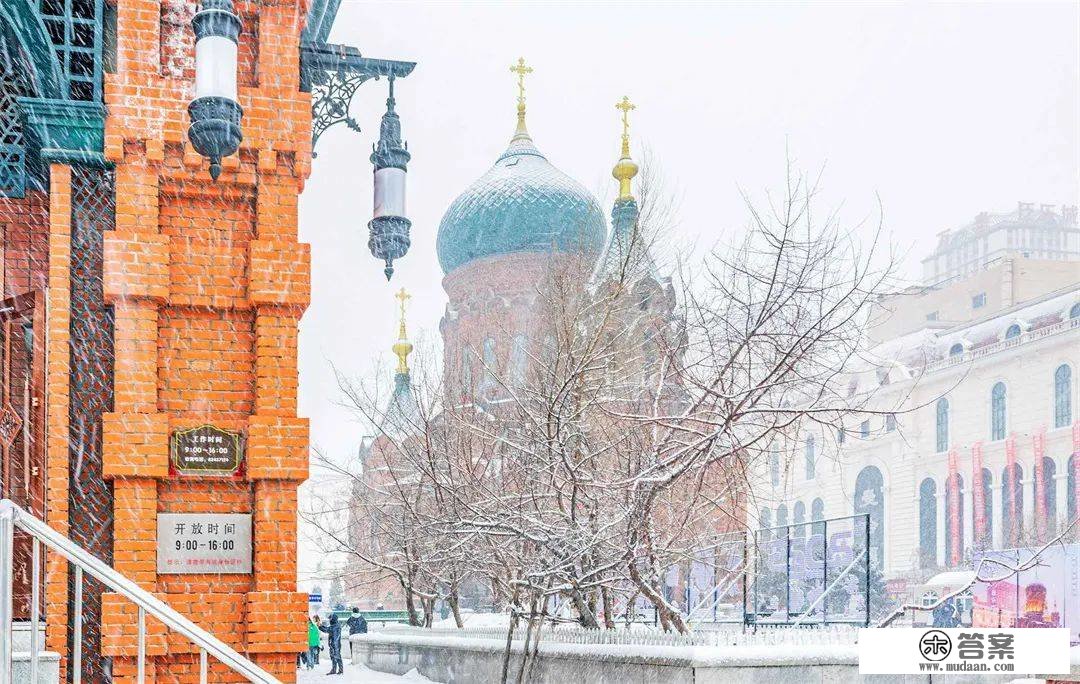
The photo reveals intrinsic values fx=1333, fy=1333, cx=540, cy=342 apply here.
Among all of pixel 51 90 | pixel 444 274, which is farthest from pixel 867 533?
pixel 444 274

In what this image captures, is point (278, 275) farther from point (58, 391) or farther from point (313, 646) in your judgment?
point (313, 646)

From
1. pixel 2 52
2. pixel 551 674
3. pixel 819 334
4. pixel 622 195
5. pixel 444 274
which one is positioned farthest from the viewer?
pixel 444 274

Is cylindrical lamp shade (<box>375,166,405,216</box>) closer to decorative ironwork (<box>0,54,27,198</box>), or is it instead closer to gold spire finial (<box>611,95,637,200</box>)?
decorative ironwork (<box>0,54,27,198</box>)

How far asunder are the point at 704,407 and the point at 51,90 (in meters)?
5.52

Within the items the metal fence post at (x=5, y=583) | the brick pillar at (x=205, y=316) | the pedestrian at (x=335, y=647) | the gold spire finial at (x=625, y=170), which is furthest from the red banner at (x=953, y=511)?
the metal fence post at (x=5, y=583)

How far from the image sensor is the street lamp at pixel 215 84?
731 cm

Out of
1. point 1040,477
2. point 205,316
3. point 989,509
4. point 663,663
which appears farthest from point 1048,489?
point 205,316

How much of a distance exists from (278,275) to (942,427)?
5437 centimetres

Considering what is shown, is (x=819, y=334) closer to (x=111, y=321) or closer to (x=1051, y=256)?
(x=111, y=321)

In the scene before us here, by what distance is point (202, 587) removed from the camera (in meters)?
7.77

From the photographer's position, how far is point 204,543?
781cm

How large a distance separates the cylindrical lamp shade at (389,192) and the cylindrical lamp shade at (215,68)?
6.03ft

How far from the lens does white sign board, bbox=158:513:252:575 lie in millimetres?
7730

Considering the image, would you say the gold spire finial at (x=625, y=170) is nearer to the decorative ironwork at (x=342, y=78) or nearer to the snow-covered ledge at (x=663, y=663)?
the snow-covered ledge at (x=663, y=663)
